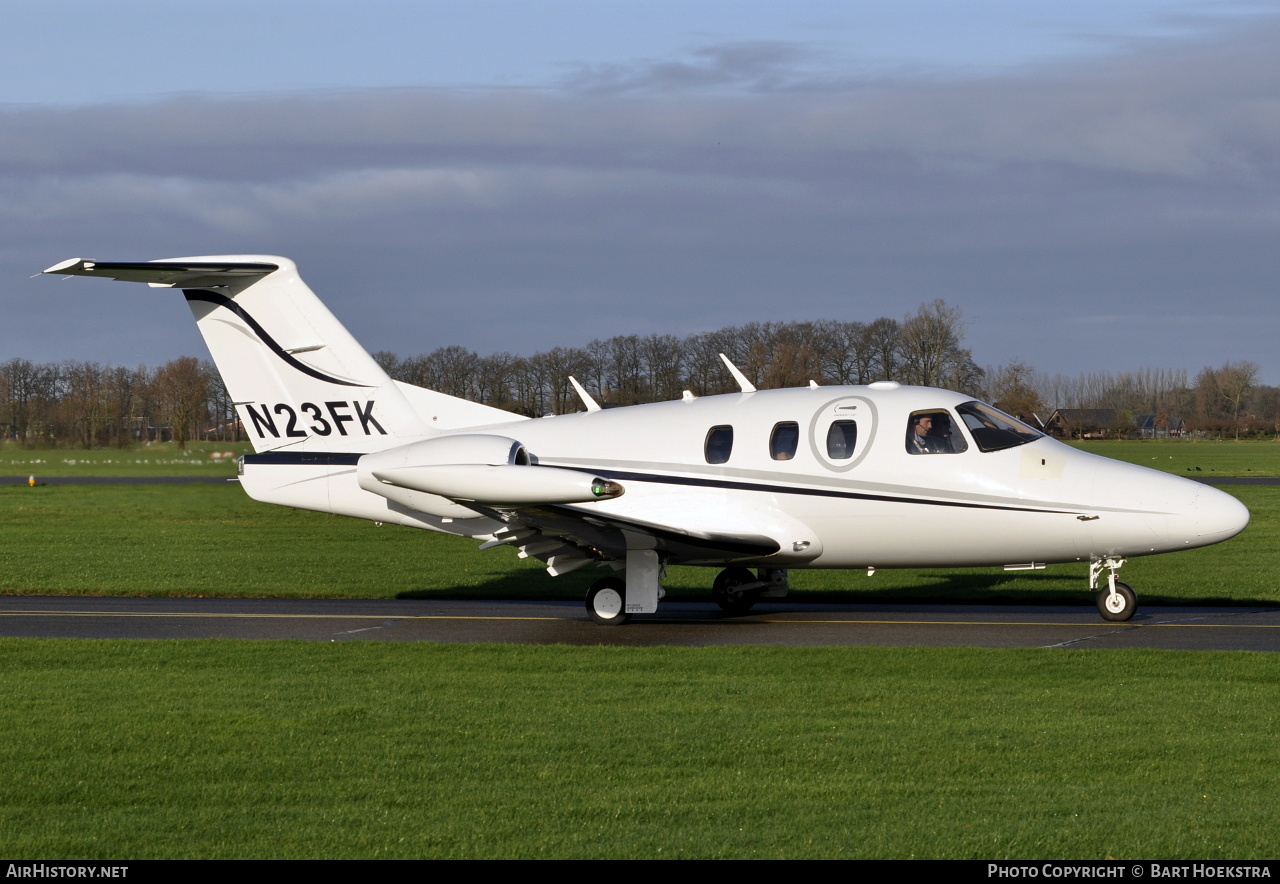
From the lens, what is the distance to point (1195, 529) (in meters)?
15.7

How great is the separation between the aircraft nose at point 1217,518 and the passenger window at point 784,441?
484 centimetres

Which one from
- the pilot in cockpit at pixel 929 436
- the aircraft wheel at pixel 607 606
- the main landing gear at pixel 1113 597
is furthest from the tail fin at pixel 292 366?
the main landing gear at pixel 1113 597

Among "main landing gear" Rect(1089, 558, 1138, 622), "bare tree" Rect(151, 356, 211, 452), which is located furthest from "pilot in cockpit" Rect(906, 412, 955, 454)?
"bare tree" Rect(151, 356, 211, 452)

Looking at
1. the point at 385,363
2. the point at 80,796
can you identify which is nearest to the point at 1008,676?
the point at 80,796

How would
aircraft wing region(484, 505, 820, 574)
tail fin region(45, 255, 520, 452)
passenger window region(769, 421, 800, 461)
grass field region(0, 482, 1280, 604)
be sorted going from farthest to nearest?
grass field region(0, 482, 1280, 604) < tail fin region(45, 255, 520, 452) < passenger window region(769, 421, 800, 461) < aircraft wing region(484, 505, 820, 574)

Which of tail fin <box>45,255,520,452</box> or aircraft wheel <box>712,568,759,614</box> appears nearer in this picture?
aircraft wheel <box>712,568,759,614</box>

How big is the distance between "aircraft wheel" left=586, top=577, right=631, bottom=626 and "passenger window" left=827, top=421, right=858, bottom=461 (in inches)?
128

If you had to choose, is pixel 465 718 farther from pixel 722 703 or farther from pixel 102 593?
pixel 102 593

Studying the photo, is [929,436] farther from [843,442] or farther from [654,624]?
[654,624]

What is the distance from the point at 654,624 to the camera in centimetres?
1744

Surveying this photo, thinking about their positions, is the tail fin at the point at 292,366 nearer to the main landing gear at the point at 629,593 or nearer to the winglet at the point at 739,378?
the main landing gear at the point at 629,593

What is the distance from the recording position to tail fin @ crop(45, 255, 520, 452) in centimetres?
1886

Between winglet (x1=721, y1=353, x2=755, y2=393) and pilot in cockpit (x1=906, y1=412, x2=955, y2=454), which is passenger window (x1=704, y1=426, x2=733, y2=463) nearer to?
winglet (x1=721, y1=353, x2=755, y2=393)

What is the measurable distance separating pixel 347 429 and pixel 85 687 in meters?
7.34
